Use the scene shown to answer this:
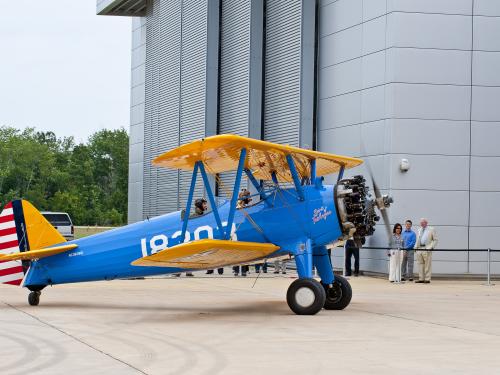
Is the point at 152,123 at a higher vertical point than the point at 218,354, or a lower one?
higher

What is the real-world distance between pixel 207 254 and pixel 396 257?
31.6 feet

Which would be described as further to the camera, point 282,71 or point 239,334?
point 282,71

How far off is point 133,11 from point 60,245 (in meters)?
27.5

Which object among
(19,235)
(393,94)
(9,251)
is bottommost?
(9,251)

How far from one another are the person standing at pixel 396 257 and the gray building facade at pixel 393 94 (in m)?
0.88

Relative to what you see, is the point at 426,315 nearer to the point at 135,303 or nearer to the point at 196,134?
the point at 135,303

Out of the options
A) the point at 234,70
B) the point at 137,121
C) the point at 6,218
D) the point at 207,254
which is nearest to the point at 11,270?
the point at 6,218

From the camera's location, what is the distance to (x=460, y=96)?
74.5ft

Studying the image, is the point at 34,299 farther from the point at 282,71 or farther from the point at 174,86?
the point at 174,86

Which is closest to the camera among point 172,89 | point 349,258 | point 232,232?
point 232,232

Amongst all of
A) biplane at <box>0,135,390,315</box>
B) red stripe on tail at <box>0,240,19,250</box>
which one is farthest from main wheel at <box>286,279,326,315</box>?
red stripe on tail at <box>0,240,19,250</box>

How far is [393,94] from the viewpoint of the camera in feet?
73.5

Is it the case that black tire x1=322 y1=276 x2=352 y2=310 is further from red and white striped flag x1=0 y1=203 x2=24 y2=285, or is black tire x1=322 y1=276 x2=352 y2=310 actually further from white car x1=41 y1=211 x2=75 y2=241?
white car x1=41 y1=211 x2=75 y2=241

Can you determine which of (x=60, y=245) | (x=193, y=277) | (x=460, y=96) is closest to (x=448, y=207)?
(x=460, y=96)
